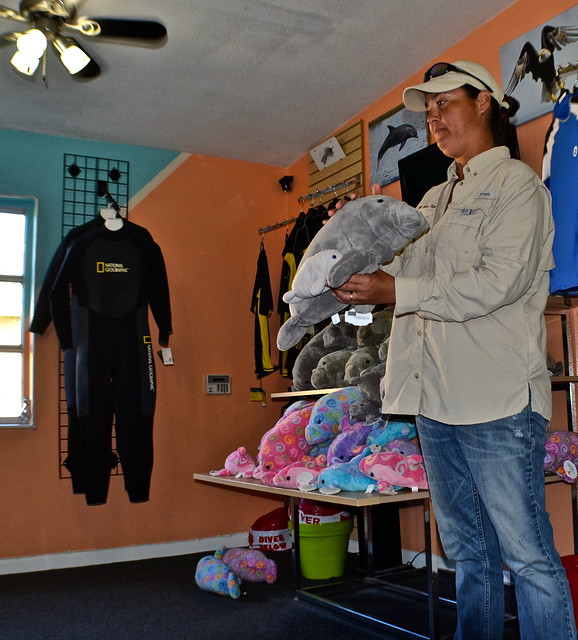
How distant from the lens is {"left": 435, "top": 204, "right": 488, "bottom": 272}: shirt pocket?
149cm

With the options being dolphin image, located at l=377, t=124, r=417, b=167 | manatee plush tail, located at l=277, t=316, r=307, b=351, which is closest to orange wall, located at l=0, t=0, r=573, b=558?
dolphin image, located at l=377, t=124, r=417, b=167

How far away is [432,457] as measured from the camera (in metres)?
1.54

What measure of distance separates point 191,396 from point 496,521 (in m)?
2.99

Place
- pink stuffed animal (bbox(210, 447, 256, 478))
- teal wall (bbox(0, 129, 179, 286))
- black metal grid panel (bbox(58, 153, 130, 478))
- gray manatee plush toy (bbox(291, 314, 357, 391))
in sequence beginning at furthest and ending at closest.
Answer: black metal grid panel (bbox(58, 153, 130, 478)), teal wall (bbox(0, 129, 179, 286)), gray manatee plush toy (bbox(291, 314, 357, 391)), pink stuffed animal (bbox(210, 447, 256, 478))

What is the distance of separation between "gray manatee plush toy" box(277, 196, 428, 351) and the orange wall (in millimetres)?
1988

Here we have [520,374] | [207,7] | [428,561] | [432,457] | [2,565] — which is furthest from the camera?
[2,565]

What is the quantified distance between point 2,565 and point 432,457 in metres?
2.93

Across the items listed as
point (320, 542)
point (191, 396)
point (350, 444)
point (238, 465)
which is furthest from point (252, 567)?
point (191, 396)

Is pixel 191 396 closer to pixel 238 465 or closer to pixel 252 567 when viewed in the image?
pixel 238 465

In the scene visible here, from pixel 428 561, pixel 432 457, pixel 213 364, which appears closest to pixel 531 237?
pixel 432 457

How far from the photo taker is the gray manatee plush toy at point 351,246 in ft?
5.33

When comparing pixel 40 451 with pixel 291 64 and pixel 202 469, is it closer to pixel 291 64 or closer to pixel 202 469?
pixel 202 469

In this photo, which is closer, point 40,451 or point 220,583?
point 220,583

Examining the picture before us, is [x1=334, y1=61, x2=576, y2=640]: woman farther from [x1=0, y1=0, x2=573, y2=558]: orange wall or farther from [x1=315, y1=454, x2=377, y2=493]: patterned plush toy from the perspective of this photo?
[x1=0, y1=0, x2=573, y2=558]: orange wall
